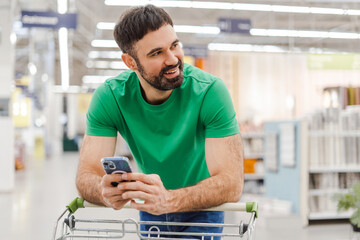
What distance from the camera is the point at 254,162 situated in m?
10.3

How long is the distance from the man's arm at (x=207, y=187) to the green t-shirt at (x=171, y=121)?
0.06 metres

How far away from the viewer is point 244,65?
594 inches

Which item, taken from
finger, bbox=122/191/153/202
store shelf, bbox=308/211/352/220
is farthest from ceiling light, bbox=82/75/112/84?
finger, bbox=122/191/153/202

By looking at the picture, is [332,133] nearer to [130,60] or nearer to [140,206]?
[130,60]

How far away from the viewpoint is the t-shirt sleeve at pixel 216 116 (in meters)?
1.83

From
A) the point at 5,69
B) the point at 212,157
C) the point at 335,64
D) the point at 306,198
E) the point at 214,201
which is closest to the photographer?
the point at 214,201

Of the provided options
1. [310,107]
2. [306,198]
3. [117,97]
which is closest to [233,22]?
[310,107]

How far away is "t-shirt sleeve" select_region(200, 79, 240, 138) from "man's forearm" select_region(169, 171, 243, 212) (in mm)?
174

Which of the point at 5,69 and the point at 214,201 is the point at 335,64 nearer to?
the point at 5,69

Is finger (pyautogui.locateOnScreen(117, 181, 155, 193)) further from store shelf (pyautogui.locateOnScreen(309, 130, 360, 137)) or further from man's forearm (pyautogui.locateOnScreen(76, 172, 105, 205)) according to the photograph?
store shelf (pyautogui.locateOnScreen(309, 130, 360, 137))

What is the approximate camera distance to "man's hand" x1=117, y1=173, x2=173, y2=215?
148 centimetres

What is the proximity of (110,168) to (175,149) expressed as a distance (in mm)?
472

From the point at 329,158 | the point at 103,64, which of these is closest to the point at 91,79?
the point at 103,64

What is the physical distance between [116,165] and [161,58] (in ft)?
1.66
